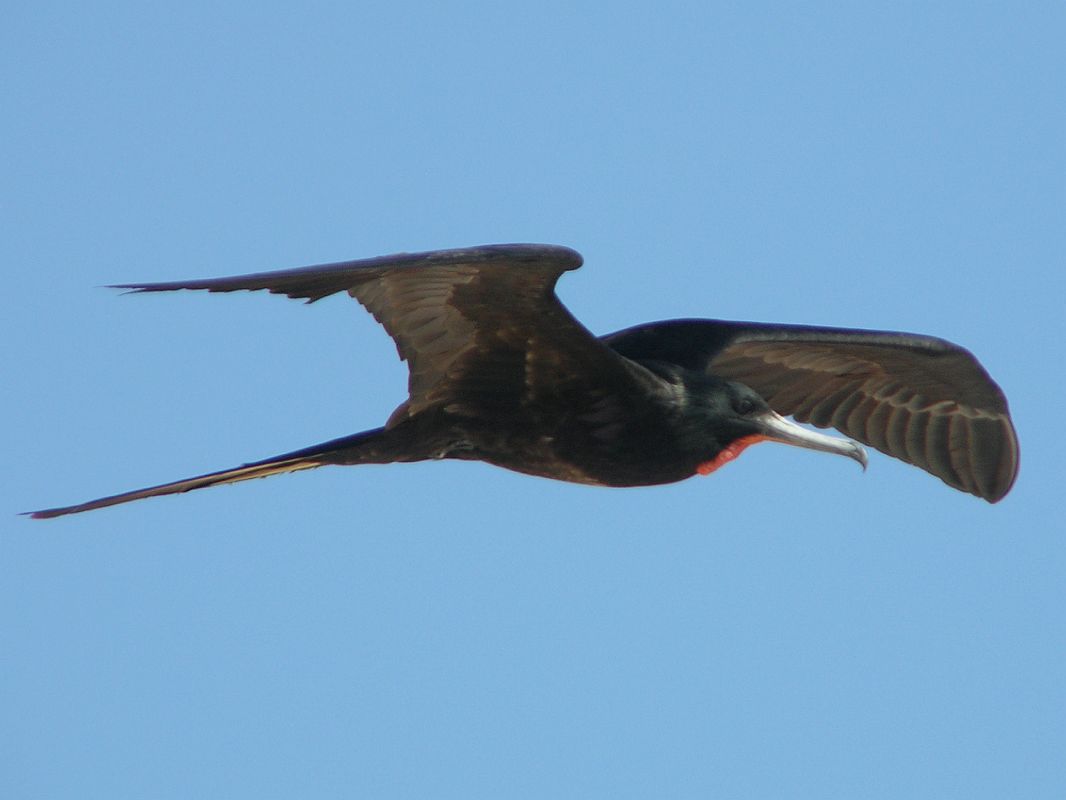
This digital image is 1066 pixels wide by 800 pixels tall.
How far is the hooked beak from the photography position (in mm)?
5176

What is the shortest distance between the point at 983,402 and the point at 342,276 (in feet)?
9.61

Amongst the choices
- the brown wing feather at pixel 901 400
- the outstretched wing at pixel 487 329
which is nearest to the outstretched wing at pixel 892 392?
the brown wing feather at pixel 901 400

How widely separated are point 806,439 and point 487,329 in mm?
1206

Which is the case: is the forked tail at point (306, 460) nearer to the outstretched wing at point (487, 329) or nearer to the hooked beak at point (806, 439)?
the outstretched wing at point (487, 329)

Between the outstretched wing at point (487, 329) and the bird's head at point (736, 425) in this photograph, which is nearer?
the outstretched wing at point (487, 329)

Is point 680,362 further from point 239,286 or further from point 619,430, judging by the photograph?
point 239,286

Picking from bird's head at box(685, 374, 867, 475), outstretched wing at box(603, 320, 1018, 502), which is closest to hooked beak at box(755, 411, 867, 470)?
bird's head at box(685, 374, 867, 475)

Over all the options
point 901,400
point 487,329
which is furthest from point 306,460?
point 901,400

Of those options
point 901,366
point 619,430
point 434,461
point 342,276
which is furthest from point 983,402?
point 342,276

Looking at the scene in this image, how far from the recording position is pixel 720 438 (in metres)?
5.07

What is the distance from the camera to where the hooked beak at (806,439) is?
5.18 meters

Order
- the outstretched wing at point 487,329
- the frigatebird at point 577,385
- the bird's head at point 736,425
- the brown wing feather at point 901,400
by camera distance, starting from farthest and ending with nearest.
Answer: the brown wing feather at point 901,400, the bird's head at point 736,425, the frigatebird at point 577,385, the outstretched wing at point 487,329

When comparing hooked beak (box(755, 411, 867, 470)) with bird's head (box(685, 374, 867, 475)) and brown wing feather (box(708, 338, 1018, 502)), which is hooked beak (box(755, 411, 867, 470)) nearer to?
bird's head (box(685, 374, 867, 475))

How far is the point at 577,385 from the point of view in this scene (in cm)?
477
